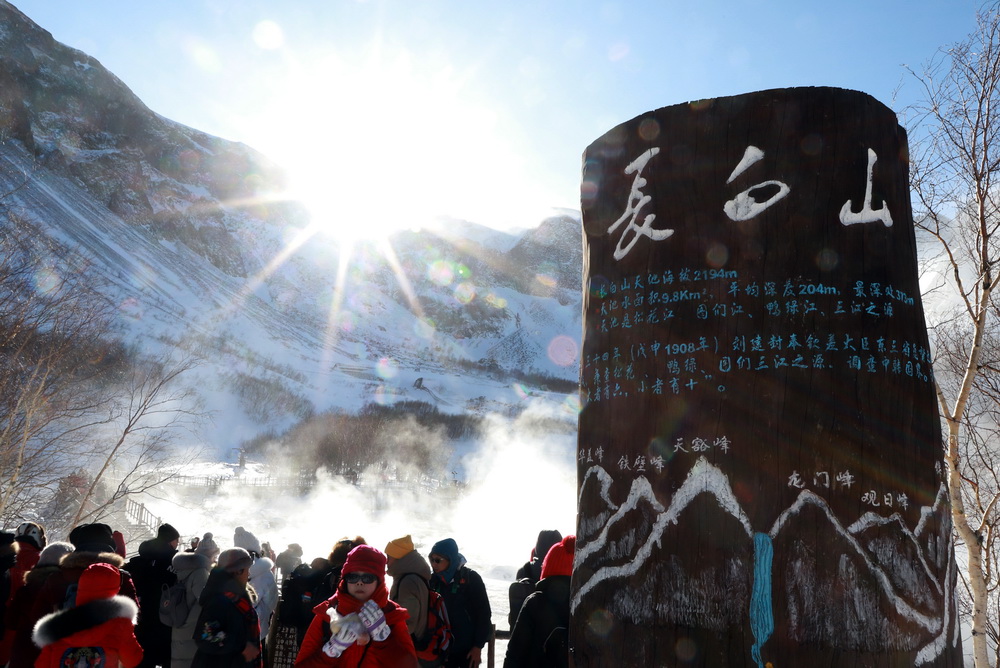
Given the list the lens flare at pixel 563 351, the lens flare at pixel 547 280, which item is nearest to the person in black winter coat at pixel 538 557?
the lens flare at pixel 563 351

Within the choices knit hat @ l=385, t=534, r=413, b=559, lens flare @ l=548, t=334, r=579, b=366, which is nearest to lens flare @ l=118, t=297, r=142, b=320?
lens flare @ l=548, t=334, r=579, b=366

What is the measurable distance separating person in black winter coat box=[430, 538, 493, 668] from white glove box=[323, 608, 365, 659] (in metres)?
1.39

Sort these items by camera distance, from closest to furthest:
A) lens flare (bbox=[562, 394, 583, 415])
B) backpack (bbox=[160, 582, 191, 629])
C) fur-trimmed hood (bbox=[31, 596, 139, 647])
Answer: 1. fur-trimmed hood (bbox=[31, 596, 139, 647])
2. backpack (bbox=[160, 582, 191, 629])
3. lens flare (bbox=[562, 394, 583, 415])

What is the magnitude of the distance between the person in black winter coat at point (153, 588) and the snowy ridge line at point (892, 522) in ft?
13.8

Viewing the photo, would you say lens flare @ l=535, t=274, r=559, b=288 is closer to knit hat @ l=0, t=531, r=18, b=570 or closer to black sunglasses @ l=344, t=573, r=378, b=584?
knit hat @ l=0, t=531, r=18, b=570

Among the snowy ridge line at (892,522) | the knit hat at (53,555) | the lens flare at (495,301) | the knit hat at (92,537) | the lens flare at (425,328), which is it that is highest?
the lens flare at (495,301)

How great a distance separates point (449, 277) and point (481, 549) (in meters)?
98.7

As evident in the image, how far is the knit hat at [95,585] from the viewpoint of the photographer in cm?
317

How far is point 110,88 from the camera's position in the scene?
105688 mm

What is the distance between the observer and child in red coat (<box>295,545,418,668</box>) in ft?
8.84

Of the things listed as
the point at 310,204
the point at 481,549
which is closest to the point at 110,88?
the point at 310,204

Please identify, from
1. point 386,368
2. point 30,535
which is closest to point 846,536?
point 30,535

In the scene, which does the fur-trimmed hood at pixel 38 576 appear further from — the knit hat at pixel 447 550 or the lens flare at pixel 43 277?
the lens flare at pixel 43 277

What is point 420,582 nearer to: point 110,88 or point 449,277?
point 449,277
